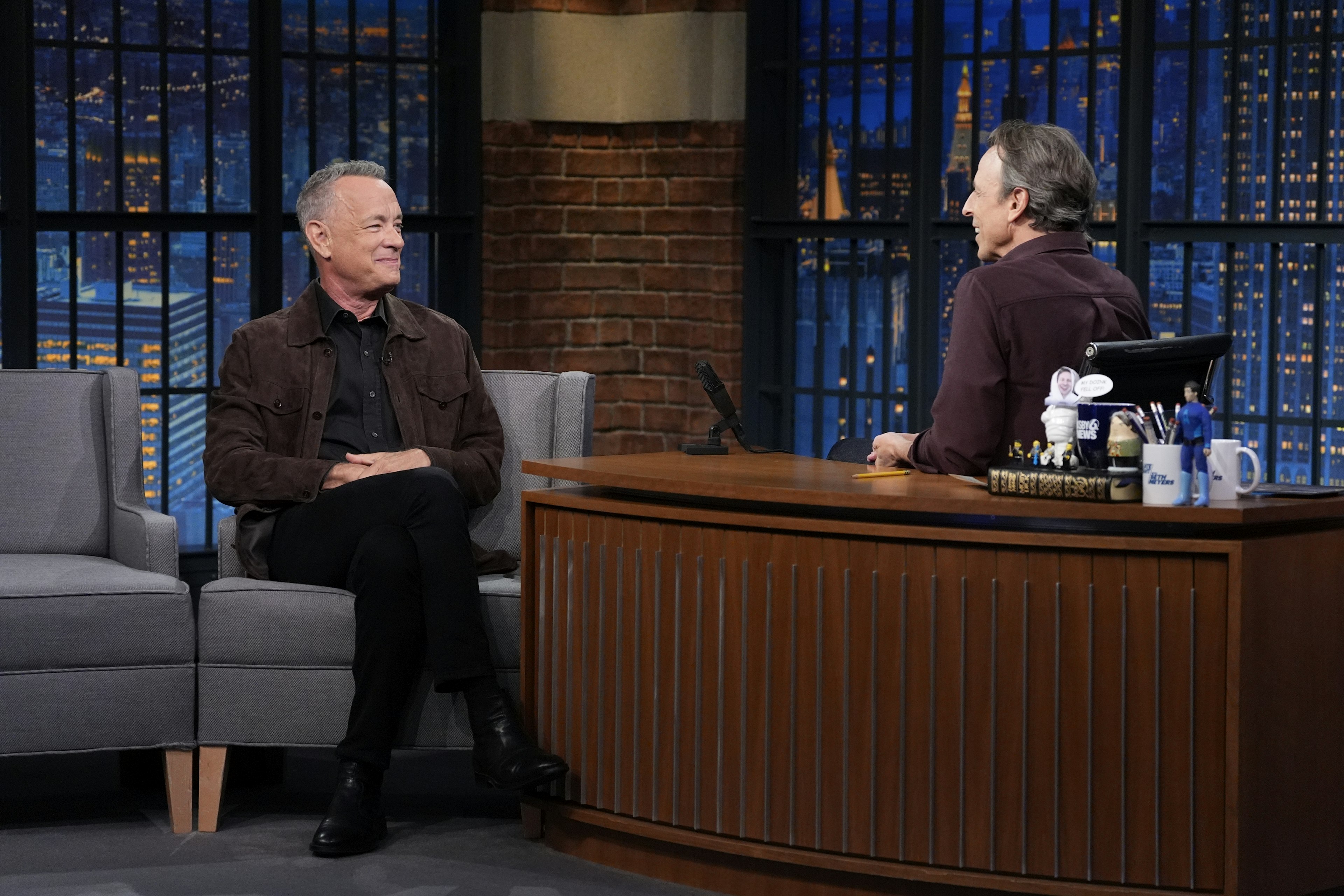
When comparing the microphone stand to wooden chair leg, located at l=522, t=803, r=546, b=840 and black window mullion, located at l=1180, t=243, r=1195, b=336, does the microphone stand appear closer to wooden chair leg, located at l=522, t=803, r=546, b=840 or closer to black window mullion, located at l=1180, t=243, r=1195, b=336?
wooden chair leg, located at l=522, t=803, r=546, b=840

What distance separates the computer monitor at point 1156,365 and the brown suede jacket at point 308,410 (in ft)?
4.80

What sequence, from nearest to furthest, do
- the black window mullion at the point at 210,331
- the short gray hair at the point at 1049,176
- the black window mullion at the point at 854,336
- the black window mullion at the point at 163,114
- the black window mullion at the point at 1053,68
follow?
the short gray hair at the point at 1049,176 < the black window mullion at the point at 1053,68 < the black window mullion at the point at 163,114 < the black window mullion at the point at 210,331 < the black window mullion at the point at 854,336

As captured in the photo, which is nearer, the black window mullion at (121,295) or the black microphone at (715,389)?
the black microphone at (715,389)

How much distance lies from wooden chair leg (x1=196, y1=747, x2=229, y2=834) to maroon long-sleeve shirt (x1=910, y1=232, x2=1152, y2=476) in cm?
160

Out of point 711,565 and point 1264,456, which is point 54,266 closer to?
point 711,565

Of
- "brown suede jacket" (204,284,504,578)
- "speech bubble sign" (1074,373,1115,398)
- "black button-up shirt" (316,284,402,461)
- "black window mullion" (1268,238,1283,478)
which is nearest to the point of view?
"speech bubble sign" (1074,373,1115,398)

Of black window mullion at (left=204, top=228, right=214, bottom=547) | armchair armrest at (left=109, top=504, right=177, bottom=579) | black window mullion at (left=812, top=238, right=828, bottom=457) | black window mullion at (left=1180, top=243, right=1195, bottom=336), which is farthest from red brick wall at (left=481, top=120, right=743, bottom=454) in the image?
armchair armrest at (left=109, top=504, right=177, bottom=579)

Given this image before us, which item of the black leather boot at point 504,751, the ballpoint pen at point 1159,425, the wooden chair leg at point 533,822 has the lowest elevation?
the wooden chair leg at point 533,822

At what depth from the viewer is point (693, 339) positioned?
5688 millimetres

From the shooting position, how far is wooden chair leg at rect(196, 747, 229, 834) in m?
3.44

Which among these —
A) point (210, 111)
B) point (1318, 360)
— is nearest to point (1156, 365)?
point (1318, 360)

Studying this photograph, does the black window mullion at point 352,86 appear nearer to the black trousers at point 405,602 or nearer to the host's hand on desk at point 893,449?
the black trousers at point 405,602

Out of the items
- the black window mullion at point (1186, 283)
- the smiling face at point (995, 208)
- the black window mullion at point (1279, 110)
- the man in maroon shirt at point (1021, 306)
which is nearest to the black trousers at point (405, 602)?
the man in maroon shirt at point (1021, 306)

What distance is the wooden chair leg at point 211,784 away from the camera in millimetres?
3441
